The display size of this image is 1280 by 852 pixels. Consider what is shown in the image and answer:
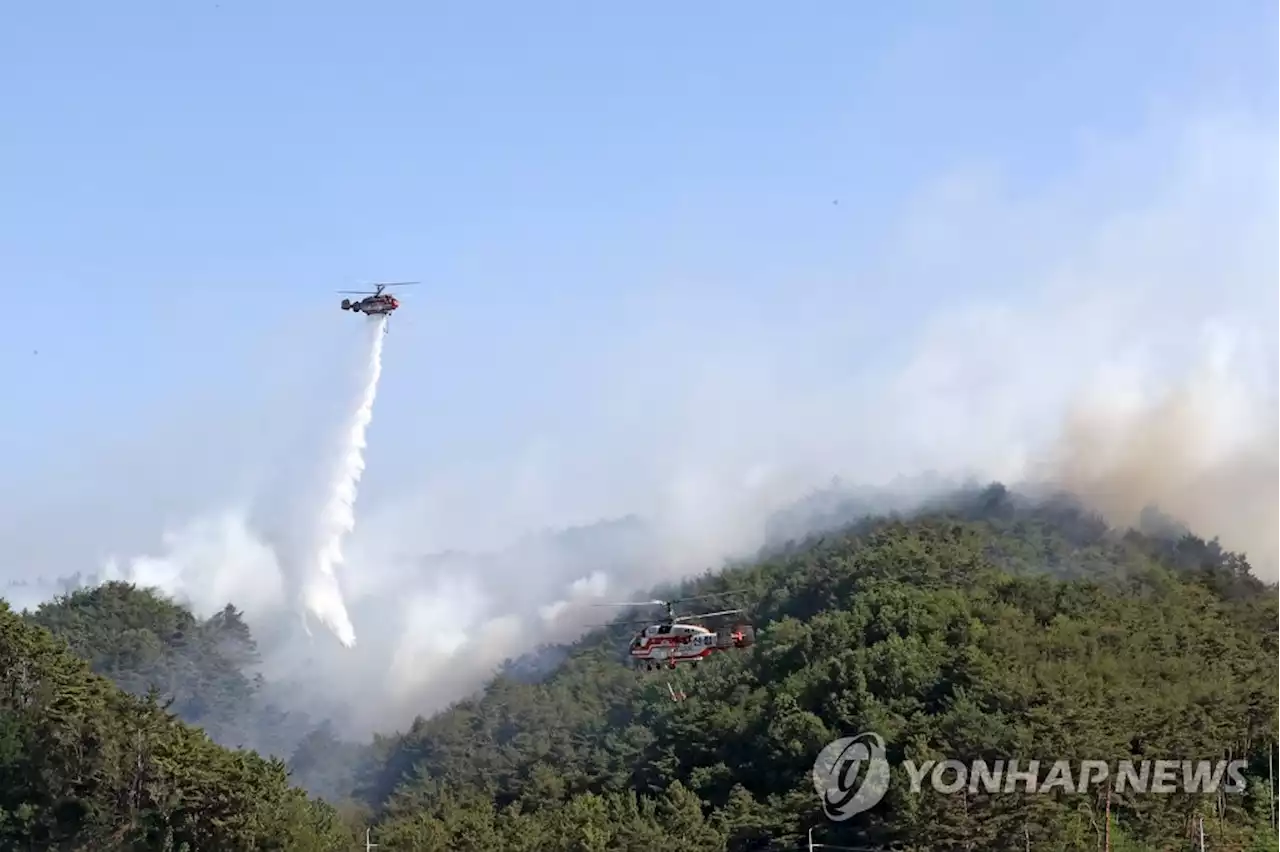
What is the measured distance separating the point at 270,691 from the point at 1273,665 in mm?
81902

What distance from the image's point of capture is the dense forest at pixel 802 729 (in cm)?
6800

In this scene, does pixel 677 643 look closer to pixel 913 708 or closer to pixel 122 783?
pixel 913 708

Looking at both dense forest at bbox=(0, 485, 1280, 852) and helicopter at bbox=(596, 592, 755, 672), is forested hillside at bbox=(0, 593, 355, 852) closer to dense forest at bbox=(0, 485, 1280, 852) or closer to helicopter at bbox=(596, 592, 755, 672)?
dense forest at bbox=(0, 485, 1280, 852)

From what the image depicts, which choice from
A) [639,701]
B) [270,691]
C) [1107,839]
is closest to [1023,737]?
[1107,839]

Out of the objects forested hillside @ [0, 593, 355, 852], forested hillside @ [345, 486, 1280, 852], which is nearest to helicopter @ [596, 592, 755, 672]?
forested hillside @ [345, 486, 1280, 852]

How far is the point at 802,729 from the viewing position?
82.4 meters

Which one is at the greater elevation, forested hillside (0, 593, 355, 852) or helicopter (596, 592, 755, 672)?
helicopter (596, 592, 755, 672)

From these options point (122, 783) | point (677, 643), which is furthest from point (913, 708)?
point (122, 783)

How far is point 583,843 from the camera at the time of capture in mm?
65750

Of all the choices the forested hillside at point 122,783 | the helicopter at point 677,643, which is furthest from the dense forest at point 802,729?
the helicopter at point 677,643

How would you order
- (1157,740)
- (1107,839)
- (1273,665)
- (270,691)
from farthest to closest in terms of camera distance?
(270,691), (1273,665), (1157,740), (1107,839)

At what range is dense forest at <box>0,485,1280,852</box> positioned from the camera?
68000 mm

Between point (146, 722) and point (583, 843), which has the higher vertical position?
→ point (146, 722)

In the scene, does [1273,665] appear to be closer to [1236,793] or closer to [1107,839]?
[1236,793]
